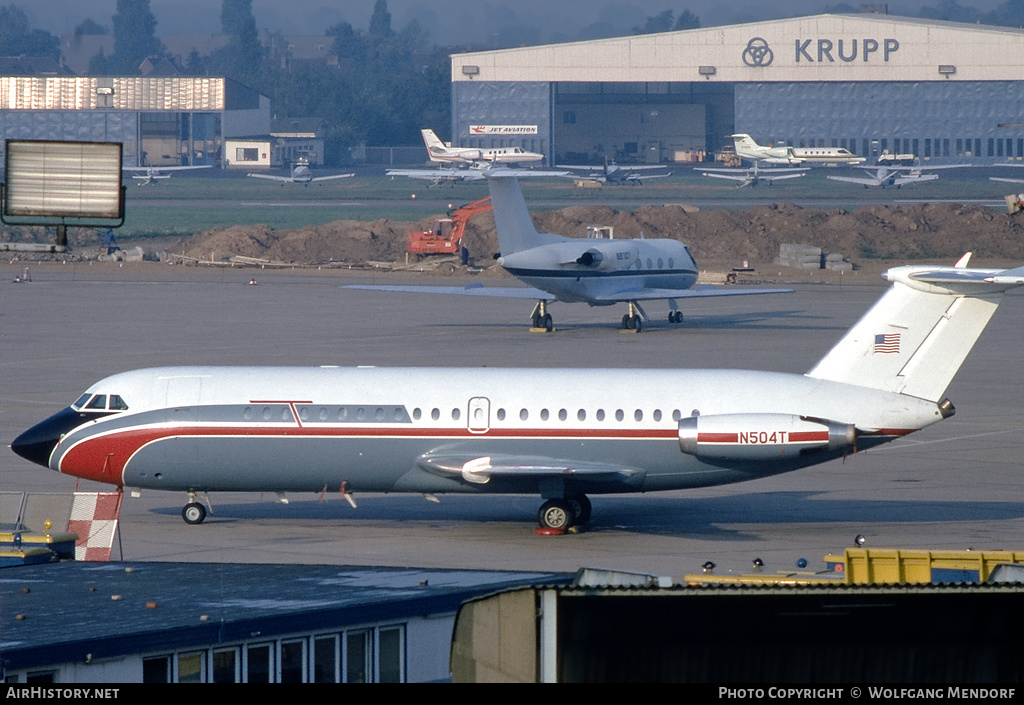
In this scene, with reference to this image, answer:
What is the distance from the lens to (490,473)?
25.8 meters

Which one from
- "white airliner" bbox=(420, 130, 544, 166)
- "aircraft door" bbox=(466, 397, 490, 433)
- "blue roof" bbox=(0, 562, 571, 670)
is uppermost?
"white airliner" bbox=(420, 130, 544, 166)

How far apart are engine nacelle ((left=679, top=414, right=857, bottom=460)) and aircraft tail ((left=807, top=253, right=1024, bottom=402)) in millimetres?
1286

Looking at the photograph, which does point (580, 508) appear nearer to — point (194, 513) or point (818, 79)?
point (194, 513)

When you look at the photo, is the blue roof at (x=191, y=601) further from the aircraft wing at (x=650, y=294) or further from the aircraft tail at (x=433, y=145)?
the aircraft tail at (x=433, y=145)

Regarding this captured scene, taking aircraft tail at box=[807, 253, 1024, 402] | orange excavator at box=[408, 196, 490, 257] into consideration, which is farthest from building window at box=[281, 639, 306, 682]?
orange excavator at box=[408, 196, 490, 257]

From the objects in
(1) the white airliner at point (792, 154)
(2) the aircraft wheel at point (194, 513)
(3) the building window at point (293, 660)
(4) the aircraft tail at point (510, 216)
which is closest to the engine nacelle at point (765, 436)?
(2) the aircraft wheel at point (194, 513)

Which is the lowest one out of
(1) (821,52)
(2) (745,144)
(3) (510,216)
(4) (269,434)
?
(4) (269,434)

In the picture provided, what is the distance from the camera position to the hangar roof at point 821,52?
161m

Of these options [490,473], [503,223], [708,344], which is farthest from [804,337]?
[490,473]

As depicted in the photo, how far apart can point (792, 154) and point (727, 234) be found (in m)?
68.1

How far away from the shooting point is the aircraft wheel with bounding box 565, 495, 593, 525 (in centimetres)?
2670

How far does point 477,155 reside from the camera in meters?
169

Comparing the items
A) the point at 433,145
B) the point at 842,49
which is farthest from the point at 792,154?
the point at 433,145

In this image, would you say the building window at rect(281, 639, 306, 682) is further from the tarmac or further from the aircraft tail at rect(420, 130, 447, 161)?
the aircraft tail at rect(420, 130, 447, 161)
